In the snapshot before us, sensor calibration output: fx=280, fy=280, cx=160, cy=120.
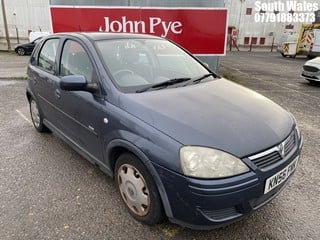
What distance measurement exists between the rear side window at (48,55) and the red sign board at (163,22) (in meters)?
3.82

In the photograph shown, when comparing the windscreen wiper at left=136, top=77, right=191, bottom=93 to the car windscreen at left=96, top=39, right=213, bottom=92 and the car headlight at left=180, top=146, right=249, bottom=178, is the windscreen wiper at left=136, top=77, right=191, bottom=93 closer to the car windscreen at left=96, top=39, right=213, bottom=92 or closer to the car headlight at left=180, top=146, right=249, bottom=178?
the car windscreen at left=96, top=39, right=213, bottom=92

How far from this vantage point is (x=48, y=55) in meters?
3.87

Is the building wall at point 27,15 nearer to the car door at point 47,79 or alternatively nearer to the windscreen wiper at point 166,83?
the car door at point 47,79

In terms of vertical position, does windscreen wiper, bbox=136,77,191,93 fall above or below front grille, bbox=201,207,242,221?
above

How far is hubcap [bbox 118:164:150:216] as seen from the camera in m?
2.35

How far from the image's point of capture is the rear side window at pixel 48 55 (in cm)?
363

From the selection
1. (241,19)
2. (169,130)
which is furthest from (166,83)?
(241,19)

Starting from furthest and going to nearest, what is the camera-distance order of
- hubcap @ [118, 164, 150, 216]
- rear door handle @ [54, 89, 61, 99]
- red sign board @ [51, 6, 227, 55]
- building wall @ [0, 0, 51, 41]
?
building wall @ [0, 0, 51, 41], red sign board @ [51, 6, 227, 55], rear door handle @ [54, 89, 61, 99], hubcap @ [118, 164, 150, 216]

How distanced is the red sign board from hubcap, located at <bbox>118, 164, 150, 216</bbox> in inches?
227

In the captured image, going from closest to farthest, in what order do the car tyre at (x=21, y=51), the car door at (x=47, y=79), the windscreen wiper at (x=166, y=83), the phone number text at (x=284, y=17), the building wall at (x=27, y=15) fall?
the windscreen wiper at (x=166, y=83)
the car door at (x=47, y=79)
the car tyre at (x=21, y=51)
the building wall at (x=27, y=15)
the phone number text at (x=284, y=17)

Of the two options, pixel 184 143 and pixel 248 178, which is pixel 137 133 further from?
pixel 248 178

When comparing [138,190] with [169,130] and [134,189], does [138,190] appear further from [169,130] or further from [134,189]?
[169,130]

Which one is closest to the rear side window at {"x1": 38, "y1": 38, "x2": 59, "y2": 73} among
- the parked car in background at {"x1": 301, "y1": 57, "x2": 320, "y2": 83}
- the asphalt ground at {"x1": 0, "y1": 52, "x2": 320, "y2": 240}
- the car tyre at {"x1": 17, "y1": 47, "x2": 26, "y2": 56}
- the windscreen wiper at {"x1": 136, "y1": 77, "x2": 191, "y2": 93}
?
the asphalt ground at {"x1": 0, "y1": 52, "x2": 320, "y2": 240}

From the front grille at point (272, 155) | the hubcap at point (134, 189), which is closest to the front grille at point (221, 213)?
the front grille at point (272, 155)
